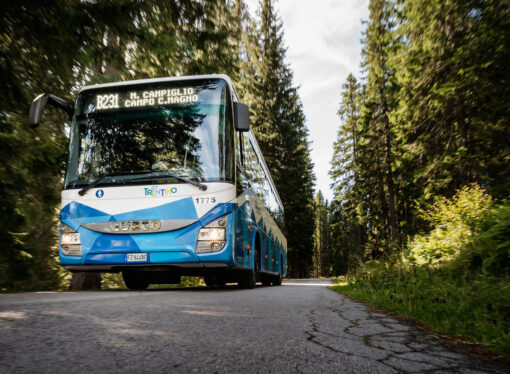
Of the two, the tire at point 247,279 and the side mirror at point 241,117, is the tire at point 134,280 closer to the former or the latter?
the tire at point 247,279

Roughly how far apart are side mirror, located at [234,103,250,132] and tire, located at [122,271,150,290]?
3.98m

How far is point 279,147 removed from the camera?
30.4 meters

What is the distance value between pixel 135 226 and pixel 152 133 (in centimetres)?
Answer: 161

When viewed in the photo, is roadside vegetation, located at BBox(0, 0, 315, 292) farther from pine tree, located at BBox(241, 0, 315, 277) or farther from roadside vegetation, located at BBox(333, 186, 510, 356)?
pine tree, located at BBox(241, 0, 315, 277)

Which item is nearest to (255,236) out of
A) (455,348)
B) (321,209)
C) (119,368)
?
(455,348)

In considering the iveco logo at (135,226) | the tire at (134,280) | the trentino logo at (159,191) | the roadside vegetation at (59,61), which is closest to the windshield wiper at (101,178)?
the trentino logo at (159,191)

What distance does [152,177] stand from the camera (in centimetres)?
617

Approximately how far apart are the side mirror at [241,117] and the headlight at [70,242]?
326 centimetres

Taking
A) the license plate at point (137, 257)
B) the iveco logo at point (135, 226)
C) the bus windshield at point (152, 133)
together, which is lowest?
the license plate at point (137, 257)

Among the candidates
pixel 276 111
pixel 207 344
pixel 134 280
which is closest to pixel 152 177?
pixel 134 280

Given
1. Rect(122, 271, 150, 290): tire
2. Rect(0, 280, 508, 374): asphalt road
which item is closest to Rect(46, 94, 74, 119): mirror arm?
Rect(122, 271, 150, 290): tire

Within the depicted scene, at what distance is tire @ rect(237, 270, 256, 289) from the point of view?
7.94 m

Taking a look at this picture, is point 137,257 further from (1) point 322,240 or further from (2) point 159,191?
(1) point 322,240

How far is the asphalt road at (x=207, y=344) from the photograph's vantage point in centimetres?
178
